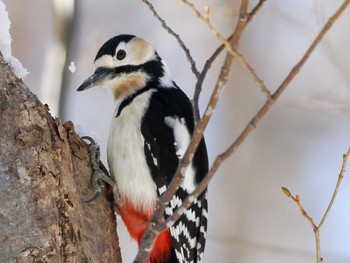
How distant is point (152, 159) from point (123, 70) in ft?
1.22

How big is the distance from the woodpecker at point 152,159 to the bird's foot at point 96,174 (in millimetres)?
72

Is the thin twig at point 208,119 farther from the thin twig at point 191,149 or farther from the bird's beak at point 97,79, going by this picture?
the bird's beak at point 97,79

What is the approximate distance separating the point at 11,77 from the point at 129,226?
683 millimetres

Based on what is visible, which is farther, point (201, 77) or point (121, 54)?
point (121, 54)

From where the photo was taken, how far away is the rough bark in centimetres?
179

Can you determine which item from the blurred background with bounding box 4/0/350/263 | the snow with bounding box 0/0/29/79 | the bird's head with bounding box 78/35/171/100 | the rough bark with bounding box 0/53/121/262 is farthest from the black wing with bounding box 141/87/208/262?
the blurred background with bounding box 4/0/350/263

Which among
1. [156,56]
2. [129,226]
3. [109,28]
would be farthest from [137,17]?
[129,226]

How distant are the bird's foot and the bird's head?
0.25 m

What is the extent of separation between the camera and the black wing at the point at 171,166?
2246mm

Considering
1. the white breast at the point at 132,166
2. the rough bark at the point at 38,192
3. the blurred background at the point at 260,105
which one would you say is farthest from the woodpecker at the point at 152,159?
the blurred background at the point at 260,105

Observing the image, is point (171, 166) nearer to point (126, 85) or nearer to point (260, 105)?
point (126, 85)

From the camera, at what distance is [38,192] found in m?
1.83

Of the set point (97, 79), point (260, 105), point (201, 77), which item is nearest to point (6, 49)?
point (97, 79)

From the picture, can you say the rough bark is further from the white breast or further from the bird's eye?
the bird's eye
